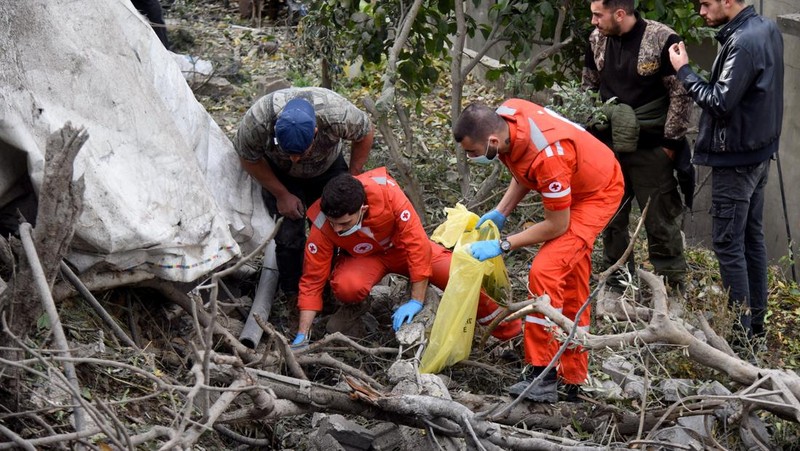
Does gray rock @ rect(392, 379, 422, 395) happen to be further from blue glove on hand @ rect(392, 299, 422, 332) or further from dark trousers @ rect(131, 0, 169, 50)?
dark trousers @ rect(131, 0, 169, 50)

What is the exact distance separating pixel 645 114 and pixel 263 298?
2.06m

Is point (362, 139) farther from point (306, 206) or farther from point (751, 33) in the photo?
point (751, 33)

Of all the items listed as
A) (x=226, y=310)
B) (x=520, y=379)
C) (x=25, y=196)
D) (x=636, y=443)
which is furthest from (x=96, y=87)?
(x=636, y=443)

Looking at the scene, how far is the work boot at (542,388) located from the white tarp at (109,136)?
1359mm

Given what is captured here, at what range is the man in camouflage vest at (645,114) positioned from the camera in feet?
14.9

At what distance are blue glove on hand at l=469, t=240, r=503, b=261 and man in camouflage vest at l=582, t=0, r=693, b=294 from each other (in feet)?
3.28

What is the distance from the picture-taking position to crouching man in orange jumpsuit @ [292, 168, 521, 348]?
4.32m

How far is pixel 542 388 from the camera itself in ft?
12.9

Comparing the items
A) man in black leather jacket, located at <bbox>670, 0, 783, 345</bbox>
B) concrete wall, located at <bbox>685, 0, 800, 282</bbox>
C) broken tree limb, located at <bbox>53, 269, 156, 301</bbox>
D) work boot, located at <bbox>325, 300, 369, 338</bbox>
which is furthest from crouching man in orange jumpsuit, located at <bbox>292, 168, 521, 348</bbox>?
concrete wall, located at <bbox>685, 0, 800, 282</bbox>

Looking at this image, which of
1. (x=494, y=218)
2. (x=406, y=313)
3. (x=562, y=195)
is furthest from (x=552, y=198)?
(x=406, y=313)

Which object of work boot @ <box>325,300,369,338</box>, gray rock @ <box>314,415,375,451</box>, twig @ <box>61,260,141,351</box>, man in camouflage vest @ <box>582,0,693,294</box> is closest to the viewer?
twig @ <box>61,260,141,351</box>

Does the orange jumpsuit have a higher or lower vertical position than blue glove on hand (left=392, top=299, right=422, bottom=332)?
higher

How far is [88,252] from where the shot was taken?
3725 mm

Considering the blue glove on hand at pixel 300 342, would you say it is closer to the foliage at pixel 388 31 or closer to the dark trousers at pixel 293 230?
the dark trousers at pixel 293 230
